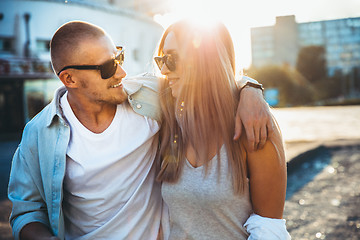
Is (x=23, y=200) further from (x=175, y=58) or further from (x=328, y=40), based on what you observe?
(x=328, y=40)

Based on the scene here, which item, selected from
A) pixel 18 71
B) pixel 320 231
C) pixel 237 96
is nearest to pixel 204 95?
pixel 237 96

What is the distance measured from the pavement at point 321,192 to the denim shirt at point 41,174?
3.09 meters

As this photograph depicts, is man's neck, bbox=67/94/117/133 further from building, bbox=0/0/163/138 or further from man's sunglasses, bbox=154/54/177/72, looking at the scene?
building, bbox=0/0/163/138

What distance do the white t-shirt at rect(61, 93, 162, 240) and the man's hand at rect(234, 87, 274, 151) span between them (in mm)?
819

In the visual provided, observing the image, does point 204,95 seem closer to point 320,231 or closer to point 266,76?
point 320,231

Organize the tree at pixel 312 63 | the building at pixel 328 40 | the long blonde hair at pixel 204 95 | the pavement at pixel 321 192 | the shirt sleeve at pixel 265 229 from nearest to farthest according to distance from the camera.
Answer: the shirt sleeve at pixel 265 229 → the long blonde hair at pixel 204 95 → the pavement at pixel 321 192 → the tree at pixel 312 63 → the building at pixel 328 40

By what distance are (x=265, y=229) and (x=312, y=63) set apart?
7519 cm

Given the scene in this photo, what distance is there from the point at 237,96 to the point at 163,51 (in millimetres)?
596

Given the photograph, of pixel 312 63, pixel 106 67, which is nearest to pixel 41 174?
pixel 106 67

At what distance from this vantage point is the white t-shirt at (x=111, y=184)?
2629 millimetres

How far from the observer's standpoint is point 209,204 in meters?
2.19

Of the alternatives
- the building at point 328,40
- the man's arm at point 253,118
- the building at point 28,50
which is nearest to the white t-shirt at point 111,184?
the man's arm at point 253,118

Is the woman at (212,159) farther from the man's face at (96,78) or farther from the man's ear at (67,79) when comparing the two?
the man's ear at (67,79)

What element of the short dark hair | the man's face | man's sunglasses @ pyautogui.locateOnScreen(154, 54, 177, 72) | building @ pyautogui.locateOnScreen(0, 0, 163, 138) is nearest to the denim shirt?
the man's face
